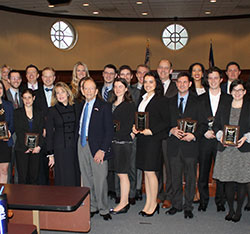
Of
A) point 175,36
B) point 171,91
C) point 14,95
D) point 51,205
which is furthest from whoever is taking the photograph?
point 175,36

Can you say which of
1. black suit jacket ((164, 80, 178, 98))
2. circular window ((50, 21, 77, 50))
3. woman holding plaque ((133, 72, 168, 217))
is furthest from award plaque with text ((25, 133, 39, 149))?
circular window ((50, 21, 77, 50))

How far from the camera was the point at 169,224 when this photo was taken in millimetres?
3906

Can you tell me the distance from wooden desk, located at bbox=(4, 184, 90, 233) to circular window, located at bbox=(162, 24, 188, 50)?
12.7m

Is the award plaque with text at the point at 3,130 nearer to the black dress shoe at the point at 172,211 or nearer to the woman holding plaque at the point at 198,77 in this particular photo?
the black dress shoe at the point at 172,211

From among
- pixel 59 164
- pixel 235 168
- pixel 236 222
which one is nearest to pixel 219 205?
pixel 236 222

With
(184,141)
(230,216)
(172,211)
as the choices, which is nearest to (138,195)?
(172,211)

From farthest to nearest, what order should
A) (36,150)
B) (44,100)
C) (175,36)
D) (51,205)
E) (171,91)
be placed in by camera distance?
1. (175,36)
2. (44,100)
3. (171,91)
4. (36,150)
5. (51,205)

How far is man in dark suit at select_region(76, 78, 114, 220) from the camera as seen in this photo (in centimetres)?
391

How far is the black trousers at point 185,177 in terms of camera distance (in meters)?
4.12

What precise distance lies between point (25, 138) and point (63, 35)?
A: 11017mm

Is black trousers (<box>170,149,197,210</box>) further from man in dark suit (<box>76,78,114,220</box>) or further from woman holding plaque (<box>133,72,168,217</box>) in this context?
man in dark suit (<box>76,78,114,220</box>)

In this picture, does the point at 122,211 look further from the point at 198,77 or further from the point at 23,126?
the point at 198,77

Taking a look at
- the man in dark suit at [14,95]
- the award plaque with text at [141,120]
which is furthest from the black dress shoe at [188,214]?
the man in dark suit at [14,95]

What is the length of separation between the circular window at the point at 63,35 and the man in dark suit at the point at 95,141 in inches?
438
